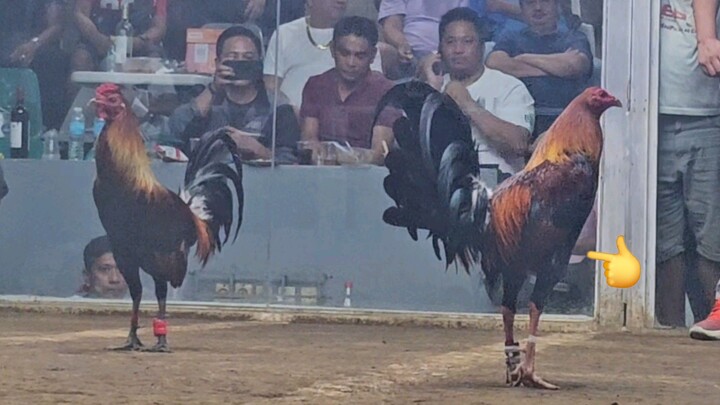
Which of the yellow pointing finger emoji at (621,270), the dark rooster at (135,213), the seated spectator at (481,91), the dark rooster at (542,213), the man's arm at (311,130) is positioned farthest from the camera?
the man's arm at (311,130)

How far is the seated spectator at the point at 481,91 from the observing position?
12719 mm

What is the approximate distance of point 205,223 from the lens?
36.0 ft

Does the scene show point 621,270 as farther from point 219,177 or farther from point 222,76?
point 222,76

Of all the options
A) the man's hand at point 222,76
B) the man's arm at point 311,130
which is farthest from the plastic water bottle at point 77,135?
the man's arm at point 311,130

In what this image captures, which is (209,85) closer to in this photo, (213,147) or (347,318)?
(213,147)

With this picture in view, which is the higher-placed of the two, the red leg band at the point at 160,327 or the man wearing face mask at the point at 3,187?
the man wearing face mask at the point at 3,187

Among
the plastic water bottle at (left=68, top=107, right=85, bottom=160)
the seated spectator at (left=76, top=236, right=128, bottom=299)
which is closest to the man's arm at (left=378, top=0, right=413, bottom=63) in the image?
the plastic water bottle at (left=68, top=107, right=85, bottom=160)

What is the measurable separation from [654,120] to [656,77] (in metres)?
0.34

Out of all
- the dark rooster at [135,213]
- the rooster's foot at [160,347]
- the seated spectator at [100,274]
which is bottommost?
the rooster's foot at [160,347]

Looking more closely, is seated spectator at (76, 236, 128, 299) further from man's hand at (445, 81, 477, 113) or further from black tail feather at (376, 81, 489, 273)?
man's hand at (445, 81, 477, 113)

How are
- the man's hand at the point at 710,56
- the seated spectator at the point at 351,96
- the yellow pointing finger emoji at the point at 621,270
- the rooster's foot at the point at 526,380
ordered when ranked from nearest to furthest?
the rooster's foot at the point at 526,380
the yellow pointing finger emoji at the point at 621,270
the man's hand at the point at 710,56
the seated spectator at the point at 351,96

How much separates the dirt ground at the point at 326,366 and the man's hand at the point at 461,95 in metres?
1.79

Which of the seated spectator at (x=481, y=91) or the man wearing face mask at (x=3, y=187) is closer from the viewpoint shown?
the seated spectator at (x=481, y=91)

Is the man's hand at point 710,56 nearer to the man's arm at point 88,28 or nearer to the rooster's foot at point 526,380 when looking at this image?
the man's arm at point 88,28
